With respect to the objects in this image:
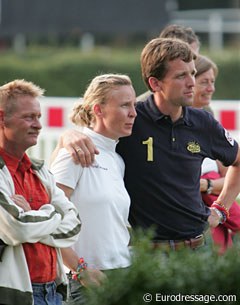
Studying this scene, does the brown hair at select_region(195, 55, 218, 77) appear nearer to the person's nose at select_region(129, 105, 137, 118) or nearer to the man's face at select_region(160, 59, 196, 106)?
the man's face at select_region(160, 59, 196, 106)

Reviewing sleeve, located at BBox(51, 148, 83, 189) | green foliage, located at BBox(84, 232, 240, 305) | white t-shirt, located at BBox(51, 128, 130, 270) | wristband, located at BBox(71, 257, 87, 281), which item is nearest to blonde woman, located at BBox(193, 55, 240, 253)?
white t-shirt, located at BBox(51, 128, 130, 270)

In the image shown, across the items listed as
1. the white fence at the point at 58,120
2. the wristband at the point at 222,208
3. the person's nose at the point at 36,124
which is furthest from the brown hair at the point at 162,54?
the white fence at the point at 58,120

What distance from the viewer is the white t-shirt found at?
5.50m

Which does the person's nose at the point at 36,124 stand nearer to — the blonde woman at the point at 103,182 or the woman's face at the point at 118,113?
the blonde woman at the point at 103,182

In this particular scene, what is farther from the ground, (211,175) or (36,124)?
(36,124)

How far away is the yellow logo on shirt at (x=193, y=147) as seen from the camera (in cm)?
593

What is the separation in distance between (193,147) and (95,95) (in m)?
0.63

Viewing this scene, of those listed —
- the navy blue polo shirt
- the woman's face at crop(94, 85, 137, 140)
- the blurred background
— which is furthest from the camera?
the blurred background

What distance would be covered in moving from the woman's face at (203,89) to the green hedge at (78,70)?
17.3 meters

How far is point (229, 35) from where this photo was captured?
36188 mm

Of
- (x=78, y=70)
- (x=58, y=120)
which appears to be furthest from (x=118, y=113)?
(x=78, y=70)

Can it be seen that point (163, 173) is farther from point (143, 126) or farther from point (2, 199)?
point (2, 199)

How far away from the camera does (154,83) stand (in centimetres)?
607

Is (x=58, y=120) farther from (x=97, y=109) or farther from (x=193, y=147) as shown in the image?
(x=97, y=109)
